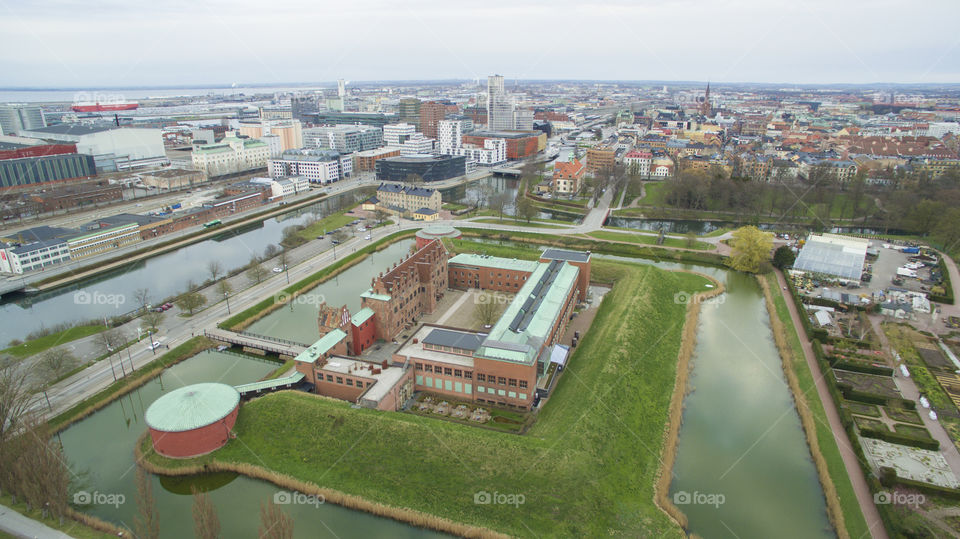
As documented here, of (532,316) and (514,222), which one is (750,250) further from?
(532,316)

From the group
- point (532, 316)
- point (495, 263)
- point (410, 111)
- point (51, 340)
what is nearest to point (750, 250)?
point (495, 263)

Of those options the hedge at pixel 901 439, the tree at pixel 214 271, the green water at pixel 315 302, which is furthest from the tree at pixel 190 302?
the hedge at pixel 901 439

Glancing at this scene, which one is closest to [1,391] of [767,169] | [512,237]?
[512,237]

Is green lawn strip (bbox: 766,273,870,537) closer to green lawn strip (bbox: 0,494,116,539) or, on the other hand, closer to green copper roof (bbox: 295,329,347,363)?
green copper roof (bbox: 295,329,347,363)

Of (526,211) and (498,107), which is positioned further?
(498,107)

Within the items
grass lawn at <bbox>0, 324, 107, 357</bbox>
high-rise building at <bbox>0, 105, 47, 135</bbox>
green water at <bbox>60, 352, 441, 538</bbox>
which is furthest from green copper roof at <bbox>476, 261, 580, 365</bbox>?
high-rise building at <bbox>0, 105, 47, 135</bbox>

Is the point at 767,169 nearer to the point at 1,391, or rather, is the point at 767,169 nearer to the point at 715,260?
the point at 715,260
